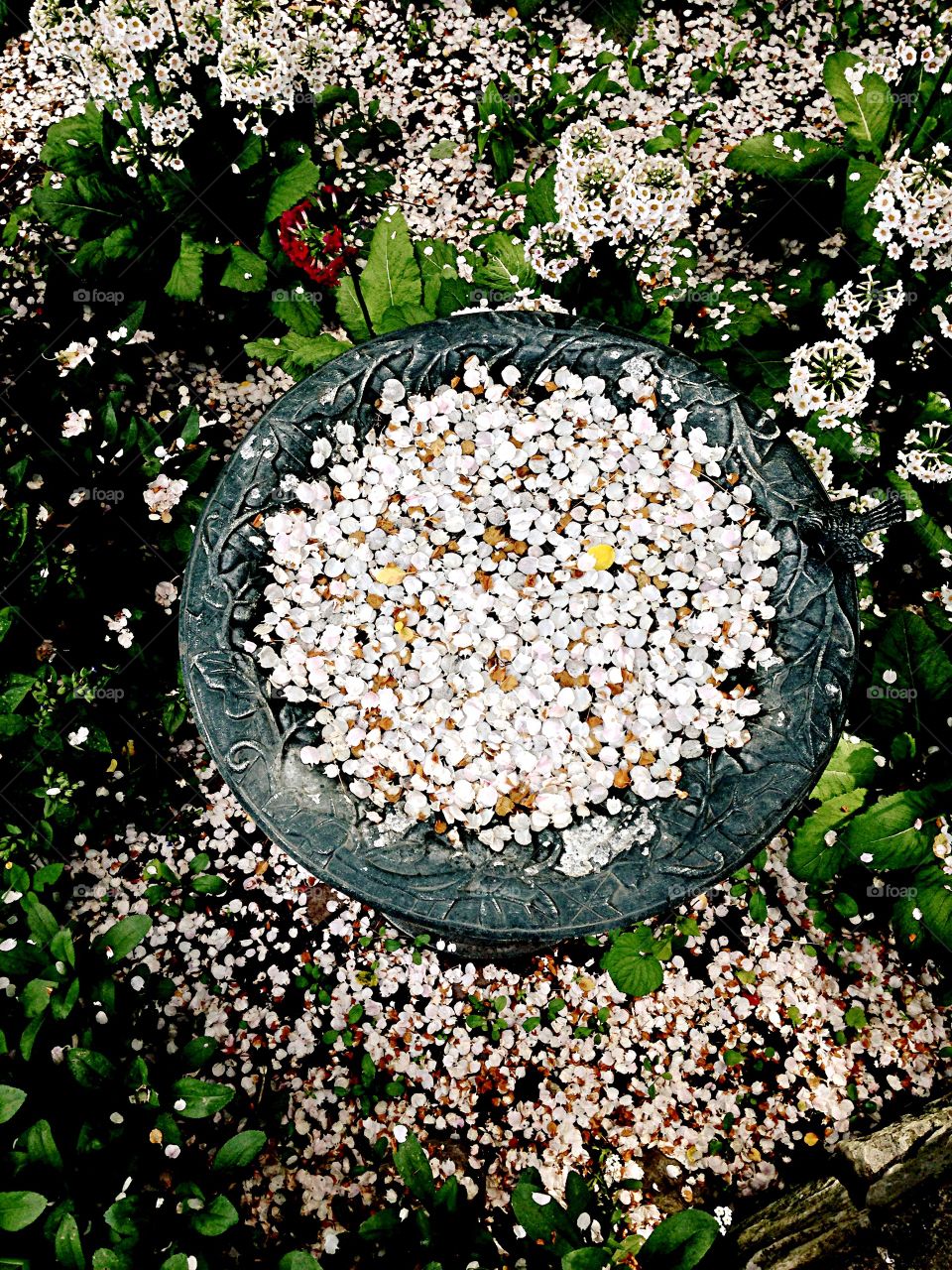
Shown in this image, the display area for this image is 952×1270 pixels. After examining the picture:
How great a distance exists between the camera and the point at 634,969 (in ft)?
7.84

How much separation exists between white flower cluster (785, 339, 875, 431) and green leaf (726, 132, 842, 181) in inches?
49.8

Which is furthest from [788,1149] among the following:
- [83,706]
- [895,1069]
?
[83,706]

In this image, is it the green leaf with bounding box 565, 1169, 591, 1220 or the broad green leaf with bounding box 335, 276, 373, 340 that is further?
the broad green leaf with bounding box 335, 276, 373, 340

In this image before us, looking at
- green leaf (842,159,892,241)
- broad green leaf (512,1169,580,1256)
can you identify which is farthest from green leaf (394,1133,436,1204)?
green leaf (842,159,892,241)

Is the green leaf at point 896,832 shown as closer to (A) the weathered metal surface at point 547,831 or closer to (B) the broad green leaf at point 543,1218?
(A) the weathered metal surface at point 547,831

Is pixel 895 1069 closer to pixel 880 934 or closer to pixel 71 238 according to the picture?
pixel 880 934

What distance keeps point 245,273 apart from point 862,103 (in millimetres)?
2297

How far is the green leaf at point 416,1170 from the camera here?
2.10 meters

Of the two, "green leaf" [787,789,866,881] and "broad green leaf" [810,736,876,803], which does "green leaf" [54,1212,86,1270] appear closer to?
"green leaf" [787,789,866,881]

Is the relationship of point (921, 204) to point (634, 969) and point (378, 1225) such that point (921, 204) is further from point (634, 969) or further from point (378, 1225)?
point (378, 1225)

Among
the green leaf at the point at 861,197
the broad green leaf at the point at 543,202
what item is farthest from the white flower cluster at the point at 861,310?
the broad green leaf at the point at 543,202

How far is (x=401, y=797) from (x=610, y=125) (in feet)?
11.0

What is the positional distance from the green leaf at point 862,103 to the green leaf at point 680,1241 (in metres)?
3.43

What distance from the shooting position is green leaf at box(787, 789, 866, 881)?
2449mm
